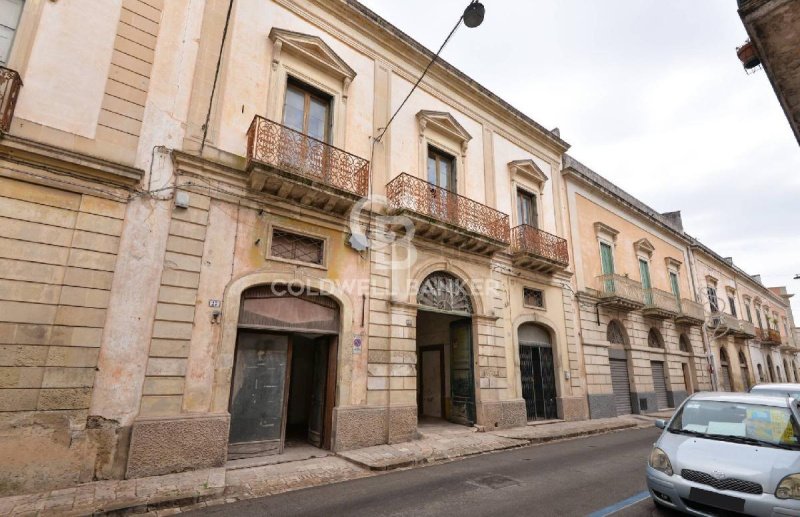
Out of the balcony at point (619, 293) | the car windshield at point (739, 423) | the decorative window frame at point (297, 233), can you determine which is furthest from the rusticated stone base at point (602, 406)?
the decorative window frame at point (297, 233)

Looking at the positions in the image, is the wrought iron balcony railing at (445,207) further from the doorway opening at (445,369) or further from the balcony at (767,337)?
the balcony at (767,337)

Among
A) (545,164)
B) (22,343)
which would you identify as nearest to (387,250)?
(22,343)

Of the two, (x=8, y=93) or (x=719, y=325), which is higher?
(x=8, y=93)

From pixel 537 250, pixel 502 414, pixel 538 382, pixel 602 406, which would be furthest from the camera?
pixel 602 406

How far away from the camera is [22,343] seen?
5.66 meters

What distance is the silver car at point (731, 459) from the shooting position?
383 centimetres

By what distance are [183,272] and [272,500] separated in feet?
13.5

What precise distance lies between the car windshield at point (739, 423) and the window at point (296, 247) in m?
7.03

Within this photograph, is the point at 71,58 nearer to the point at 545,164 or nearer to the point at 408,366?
the point at 408,366

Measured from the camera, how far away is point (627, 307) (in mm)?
16344

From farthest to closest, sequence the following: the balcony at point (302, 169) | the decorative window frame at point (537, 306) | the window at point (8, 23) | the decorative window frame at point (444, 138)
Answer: the decorative window frame at point (537, 306) < the decorative window frame at point (444, 138) < the balcony at point (302, 169) < the window at point (8, 23)

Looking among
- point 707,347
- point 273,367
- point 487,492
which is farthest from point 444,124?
point 707,347

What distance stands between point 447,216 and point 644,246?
1369cm

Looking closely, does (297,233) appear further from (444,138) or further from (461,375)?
(461,375)
